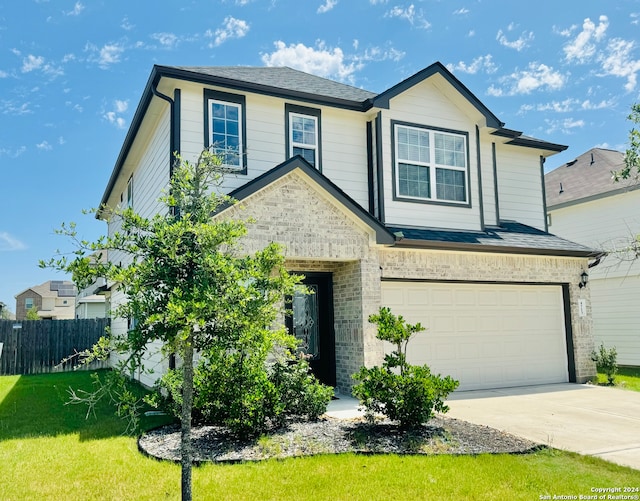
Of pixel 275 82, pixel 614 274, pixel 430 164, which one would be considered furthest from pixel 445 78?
pixel 614 274

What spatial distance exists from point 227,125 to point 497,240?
6.68 meters

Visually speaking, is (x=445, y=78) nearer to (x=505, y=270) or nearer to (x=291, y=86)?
(x=291, y=86)

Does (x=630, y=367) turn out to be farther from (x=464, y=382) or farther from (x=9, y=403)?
(x=9, y=403)

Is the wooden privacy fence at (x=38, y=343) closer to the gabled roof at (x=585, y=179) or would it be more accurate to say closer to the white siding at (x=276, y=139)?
the white siding at (x=276, y=139)

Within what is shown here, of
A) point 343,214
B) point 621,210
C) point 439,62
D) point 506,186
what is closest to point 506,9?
point 439,62

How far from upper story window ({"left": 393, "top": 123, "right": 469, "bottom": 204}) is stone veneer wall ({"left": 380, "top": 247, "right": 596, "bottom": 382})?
1560 mm

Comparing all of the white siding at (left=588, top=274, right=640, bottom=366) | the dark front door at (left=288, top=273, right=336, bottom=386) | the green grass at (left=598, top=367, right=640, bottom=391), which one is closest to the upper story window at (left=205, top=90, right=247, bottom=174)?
the dark front door at (left=288, top=273, right=336, bottom=386)

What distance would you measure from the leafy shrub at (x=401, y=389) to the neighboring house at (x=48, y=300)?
58.2 metres

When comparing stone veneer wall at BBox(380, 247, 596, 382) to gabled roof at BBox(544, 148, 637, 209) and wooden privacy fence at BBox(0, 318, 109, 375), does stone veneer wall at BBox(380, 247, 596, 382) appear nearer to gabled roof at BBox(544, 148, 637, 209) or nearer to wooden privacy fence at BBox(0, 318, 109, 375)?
gabled roof at BBox(544, 148, 637, 209)

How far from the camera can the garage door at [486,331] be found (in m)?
11.6

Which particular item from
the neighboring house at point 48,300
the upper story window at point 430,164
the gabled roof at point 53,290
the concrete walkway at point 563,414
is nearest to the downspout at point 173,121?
the upper story window at point 430,164

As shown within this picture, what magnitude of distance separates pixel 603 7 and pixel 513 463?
1044cm

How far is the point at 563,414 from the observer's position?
8992 mm

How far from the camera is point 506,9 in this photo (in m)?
12.8
